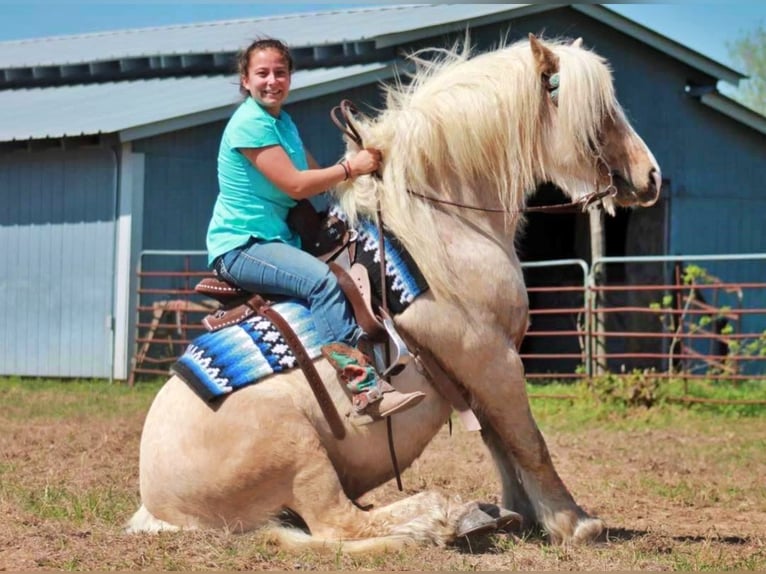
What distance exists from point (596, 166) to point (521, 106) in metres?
0.45

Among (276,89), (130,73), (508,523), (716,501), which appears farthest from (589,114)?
(130,73)

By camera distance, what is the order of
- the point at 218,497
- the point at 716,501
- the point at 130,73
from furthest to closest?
the point at 130,73 → the point at 716,501 → the point at 218,497

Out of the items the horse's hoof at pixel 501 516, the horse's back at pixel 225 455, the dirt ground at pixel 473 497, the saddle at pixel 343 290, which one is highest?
the saddle at pixel 343 290

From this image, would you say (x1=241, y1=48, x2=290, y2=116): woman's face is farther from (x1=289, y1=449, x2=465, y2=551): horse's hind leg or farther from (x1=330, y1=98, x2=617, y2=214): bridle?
(x1=289, y1=449, x2=465, y2=551): horse's hind leg

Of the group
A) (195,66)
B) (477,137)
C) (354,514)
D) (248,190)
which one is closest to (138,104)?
(195,66)

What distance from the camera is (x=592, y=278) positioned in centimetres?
1277

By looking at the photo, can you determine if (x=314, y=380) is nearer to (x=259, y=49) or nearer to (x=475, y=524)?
(x=475, y=524)

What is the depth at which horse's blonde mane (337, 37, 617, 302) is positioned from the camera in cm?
526

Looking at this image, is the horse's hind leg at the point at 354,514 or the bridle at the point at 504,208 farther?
the bridle at the point at 504,208

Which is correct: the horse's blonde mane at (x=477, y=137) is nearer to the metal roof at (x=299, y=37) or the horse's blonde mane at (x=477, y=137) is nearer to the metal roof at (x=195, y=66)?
the metal roof at (x=195, y=66)

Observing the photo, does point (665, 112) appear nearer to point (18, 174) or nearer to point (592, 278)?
point (592, 278)

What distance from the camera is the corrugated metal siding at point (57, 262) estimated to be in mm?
15188

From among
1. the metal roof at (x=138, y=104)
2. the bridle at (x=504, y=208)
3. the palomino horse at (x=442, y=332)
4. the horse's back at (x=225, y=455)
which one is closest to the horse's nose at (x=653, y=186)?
the palomino horse at (x=442, y=332)

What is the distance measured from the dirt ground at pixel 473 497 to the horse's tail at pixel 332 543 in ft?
0.14
